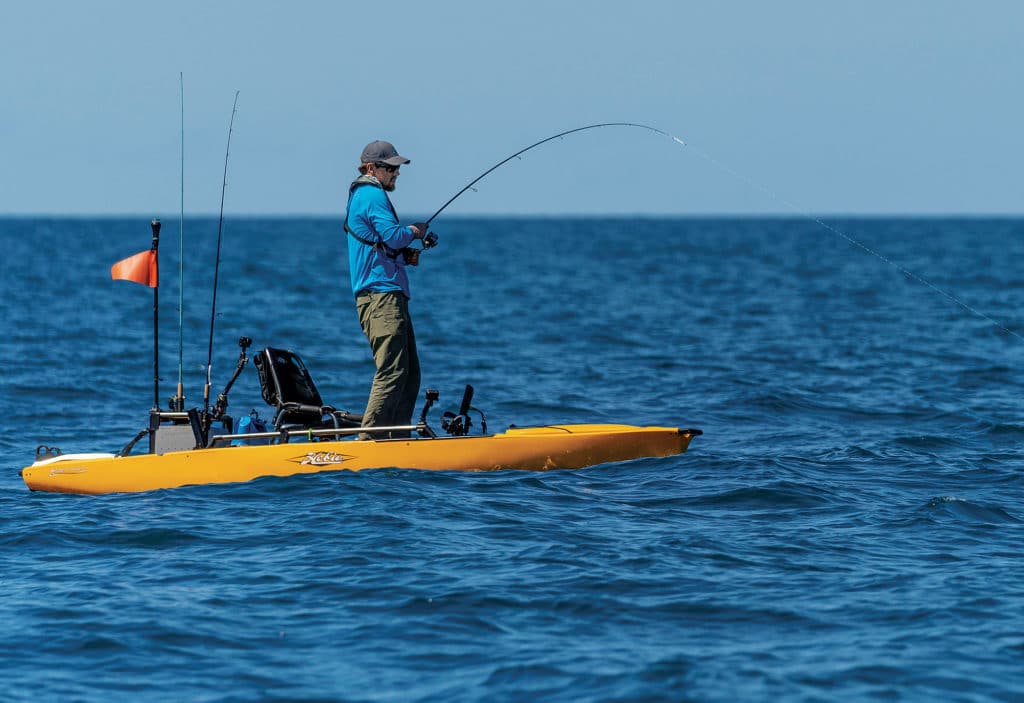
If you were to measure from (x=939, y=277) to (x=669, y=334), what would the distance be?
21472 mm

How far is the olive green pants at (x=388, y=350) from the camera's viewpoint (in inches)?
374

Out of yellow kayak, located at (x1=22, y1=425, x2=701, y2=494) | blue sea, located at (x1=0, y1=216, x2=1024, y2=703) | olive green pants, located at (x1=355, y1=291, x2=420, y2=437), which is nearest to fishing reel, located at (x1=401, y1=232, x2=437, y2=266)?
olive green pants, located at (x1=355, y1=291, x2=420, y2=437)

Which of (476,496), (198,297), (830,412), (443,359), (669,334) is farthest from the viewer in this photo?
(198,297)

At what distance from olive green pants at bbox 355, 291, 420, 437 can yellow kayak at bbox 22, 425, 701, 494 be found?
0.72 feet

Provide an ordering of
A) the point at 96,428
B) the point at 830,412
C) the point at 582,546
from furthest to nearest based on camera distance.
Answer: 1. the point at 830,412
2. the point at 96,428
3. the point at 582,546

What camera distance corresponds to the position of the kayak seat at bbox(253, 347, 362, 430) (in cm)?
979

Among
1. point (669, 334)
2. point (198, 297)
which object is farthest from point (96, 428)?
point (198, 297)

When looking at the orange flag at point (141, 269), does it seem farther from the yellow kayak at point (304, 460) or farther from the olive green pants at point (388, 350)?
the olive green pants at point (388, 350)

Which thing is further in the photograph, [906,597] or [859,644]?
[906,597]

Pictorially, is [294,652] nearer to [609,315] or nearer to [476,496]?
[476,496]

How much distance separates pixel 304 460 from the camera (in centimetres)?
948

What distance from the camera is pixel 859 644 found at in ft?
20.0

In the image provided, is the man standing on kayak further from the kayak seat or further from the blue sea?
the blue sea
